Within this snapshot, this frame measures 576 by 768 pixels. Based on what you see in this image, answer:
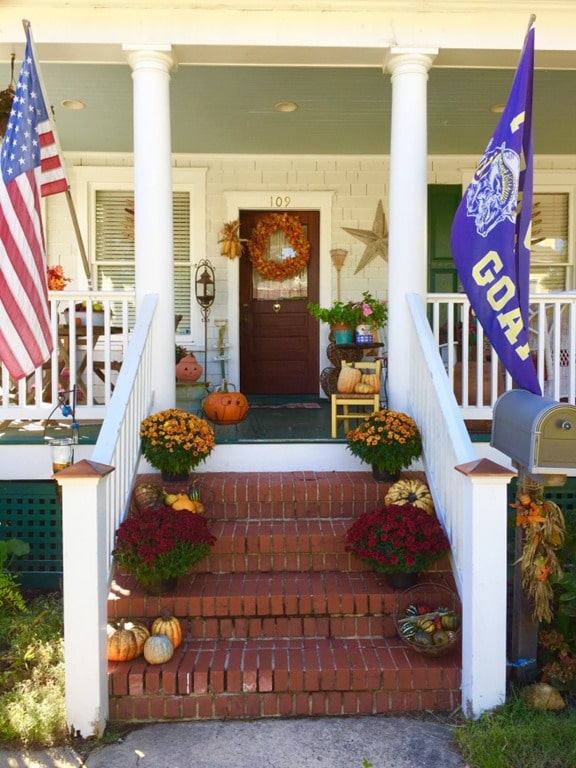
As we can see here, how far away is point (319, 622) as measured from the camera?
Answer: 357 cm

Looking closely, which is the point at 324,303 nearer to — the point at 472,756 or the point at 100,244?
the point at 100,244

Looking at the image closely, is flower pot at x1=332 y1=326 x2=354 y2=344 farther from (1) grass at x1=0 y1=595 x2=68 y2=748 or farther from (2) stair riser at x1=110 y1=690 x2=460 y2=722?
(2) stair riser at x1=110 y1=690 x2=460 y2=722

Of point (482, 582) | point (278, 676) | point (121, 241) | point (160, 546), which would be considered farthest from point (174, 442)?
point (121, 241)

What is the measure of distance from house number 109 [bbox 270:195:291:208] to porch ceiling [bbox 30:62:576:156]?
46 cm

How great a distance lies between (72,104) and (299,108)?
194 centimetres

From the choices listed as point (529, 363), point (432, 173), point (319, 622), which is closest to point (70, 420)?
point (319, 622)

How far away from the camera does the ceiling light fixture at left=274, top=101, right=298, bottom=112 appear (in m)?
6.05

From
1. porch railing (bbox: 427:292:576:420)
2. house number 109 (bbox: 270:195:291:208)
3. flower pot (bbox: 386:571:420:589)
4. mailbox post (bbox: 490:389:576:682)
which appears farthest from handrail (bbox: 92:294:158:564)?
house number 109 (bbox: 270:195:291:208)

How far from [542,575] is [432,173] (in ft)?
17.1

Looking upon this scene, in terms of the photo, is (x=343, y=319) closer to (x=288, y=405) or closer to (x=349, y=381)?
(x=349, y=381)

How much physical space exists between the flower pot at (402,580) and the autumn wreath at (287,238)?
449 centimetres

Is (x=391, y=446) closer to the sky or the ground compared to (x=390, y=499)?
closer to the sky

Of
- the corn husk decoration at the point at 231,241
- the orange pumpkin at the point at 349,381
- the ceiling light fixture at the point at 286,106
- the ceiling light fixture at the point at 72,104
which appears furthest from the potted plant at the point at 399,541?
the ceiling light fixture at the point at 72,104

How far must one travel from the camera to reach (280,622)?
11.7 feet
